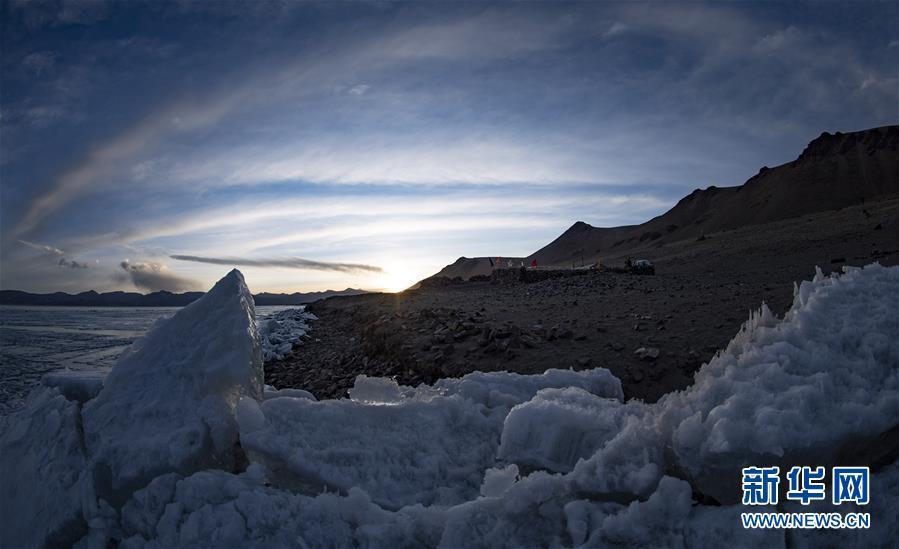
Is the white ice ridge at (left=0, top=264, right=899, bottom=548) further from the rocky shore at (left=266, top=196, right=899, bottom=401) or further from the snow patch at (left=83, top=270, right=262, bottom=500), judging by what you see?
the rocky shore at (left=266, top=196, right=899, bottom=401)

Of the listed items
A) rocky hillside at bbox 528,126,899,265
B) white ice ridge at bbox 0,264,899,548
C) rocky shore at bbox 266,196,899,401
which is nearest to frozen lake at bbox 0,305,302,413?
rocky shore at bbox 266,196,899,401

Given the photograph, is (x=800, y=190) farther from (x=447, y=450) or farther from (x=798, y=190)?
(x=447, y=450)

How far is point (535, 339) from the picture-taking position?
843cm

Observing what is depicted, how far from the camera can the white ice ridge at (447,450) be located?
245 centimetres

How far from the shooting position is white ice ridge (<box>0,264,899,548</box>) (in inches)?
96.4

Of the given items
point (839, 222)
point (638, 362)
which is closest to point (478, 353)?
point (638, 362)

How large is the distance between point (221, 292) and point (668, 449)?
12.2 feet

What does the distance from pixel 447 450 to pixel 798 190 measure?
92103 millimetres

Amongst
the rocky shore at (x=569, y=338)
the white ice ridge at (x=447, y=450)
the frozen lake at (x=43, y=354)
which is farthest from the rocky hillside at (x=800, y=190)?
the white ice ridge at (x=447, y=450)

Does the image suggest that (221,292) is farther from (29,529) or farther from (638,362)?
(638,362)

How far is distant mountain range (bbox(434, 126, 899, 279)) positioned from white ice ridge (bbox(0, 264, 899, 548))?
6421cm

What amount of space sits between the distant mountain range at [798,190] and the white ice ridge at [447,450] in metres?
64.2

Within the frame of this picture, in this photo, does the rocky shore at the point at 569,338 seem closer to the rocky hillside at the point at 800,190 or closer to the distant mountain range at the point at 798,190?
the distant mountain range at the point at 798,190

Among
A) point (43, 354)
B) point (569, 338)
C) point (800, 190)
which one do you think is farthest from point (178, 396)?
point (800, 190)
